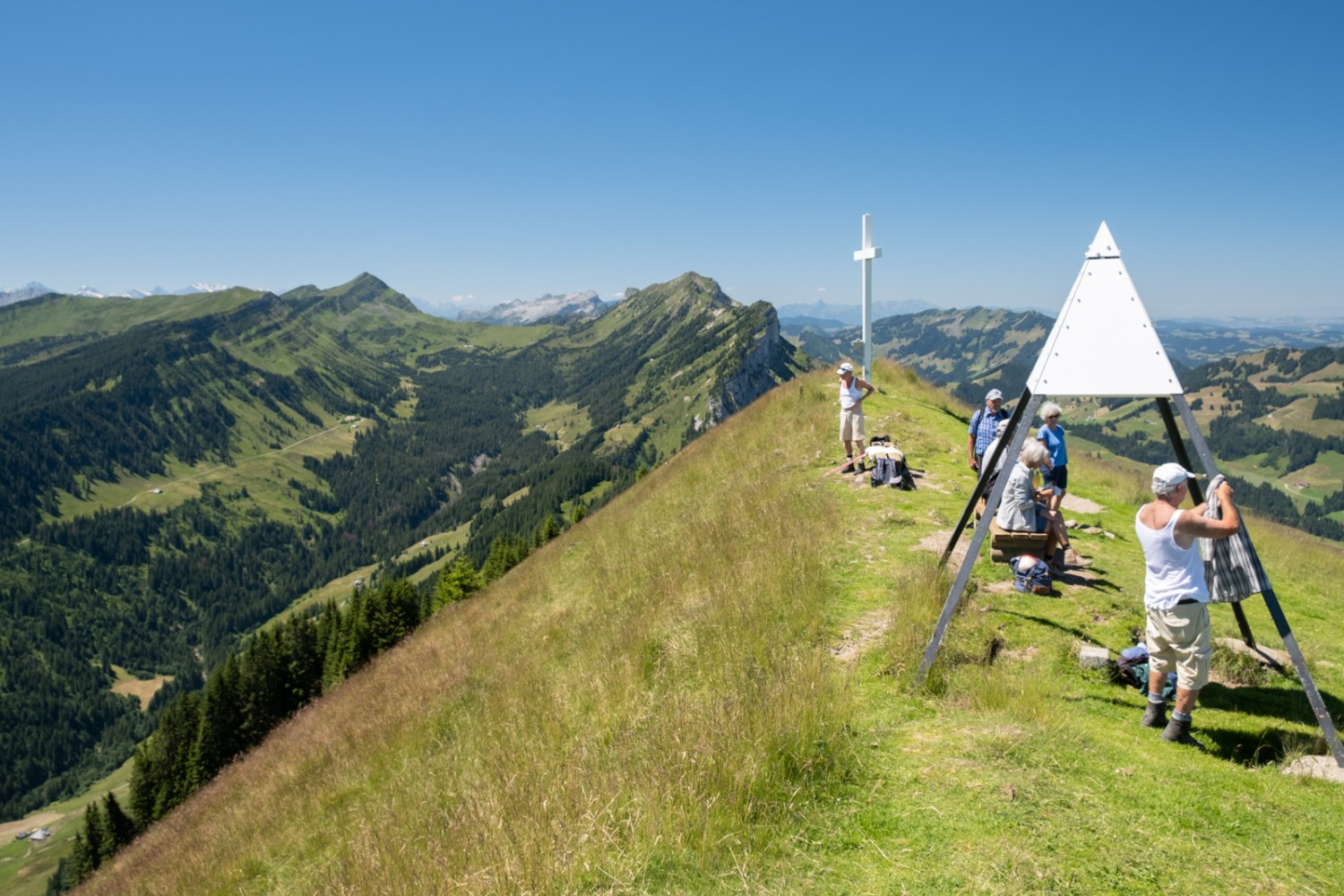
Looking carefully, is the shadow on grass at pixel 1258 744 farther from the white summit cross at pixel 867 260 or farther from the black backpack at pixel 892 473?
the white summit cross at pixel 867 260

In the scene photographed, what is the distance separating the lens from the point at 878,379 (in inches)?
1037

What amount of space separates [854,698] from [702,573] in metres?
4.37

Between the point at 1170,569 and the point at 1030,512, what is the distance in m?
3.33

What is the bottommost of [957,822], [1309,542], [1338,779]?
[1309,542]

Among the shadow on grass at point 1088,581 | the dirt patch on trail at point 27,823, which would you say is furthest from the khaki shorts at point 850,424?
the dirt patch on trail at point 27,823

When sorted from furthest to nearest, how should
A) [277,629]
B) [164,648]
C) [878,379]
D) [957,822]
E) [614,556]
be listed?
[164,648] < [277,629] < [878,379] < [614,556] < [957,822]

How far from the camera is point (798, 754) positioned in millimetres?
4941

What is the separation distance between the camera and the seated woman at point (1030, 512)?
29.4ft

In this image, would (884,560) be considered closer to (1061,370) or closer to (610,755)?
(1061,370)

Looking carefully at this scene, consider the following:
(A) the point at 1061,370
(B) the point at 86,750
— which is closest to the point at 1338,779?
(A) the point at 1061,370

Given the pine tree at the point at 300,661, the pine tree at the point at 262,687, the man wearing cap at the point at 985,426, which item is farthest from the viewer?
the pine tree at the point at 300,661

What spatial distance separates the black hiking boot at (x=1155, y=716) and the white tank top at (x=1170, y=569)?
97 centimetres

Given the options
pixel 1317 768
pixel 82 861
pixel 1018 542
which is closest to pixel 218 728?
pixel 82 861

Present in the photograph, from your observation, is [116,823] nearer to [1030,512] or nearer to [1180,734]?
[1030,512]
